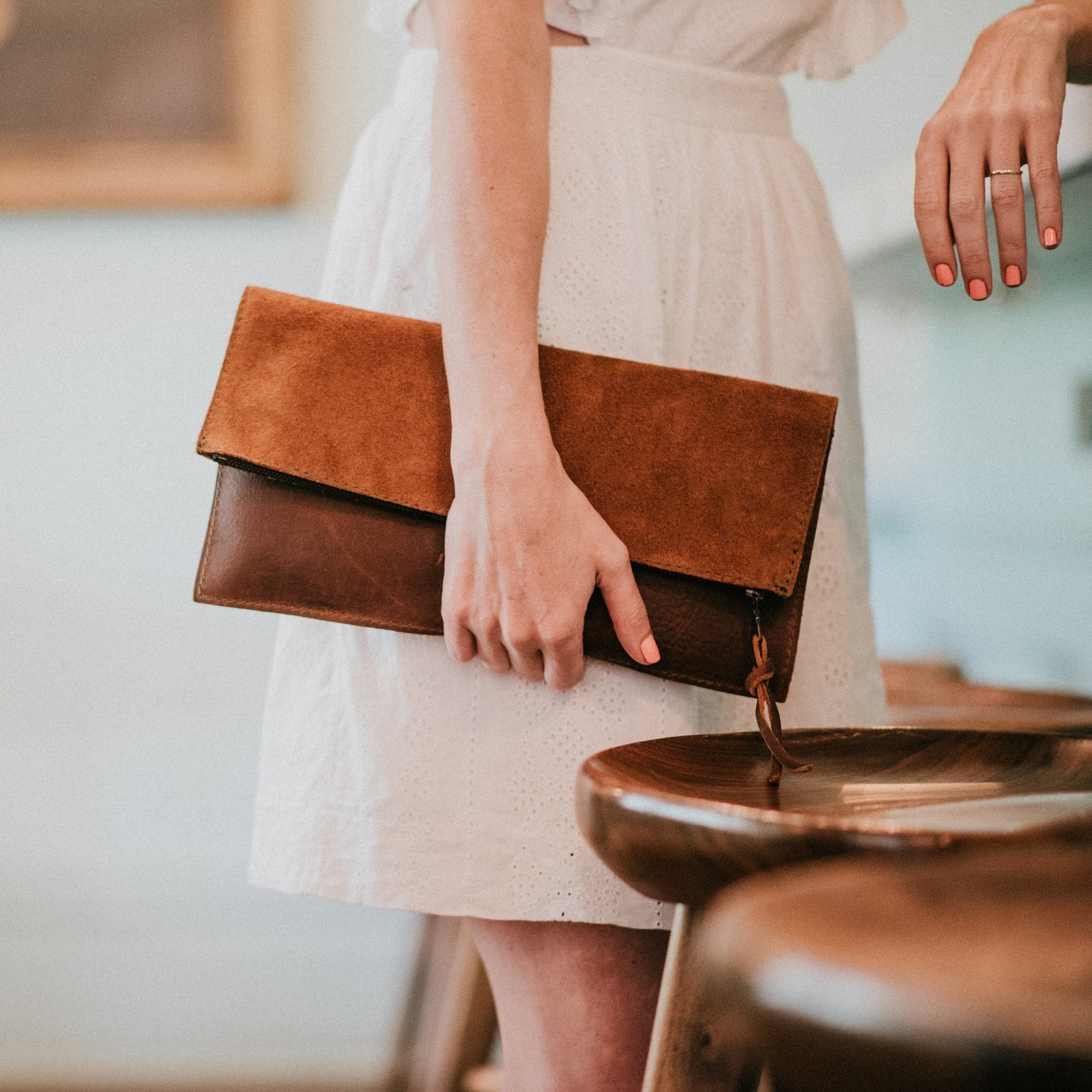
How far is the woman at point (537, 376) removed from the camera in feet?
1.61

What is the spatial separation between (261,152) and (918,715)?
129 cm

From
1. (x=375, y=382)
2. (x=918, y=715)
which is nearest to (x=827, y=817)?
(x=375, y=382)

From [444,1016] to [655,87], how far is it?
102 centimetres

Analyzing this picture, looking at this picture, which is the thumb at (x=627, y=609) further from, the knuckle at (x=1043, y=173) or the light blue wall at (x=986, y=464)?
the light blue wall at (x=986, y=464)

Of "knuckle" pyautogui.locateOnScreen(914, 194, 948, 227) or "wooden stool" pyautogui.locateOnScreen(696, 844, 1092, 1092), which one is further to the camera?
"knuckle" pyautogui.locateOnScreen(914, 194, 948, 227)

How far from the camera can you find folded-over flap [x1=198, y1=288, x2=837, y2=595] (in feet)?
1.65

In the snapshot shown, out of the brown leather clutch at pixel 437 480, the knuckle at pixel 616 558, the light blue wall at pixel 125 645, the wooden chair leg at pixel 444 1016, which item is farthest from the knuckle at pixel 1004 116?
the light blue wall at pixel 125 645

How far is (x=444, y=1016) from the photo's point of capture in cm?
125

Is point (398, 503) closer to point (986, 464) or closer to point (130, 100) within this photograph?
point (986, 464)

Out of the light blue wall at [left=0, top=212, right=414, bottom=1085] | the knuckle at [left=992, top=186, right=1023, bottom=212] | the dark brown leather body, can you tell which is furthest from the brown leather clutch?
the light blue wall at [left=0, top=212, right=414, bottom=1085]

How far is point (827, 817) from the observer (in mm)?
283

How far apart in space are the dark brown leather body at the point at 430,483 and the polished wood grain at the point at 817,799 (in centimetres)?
8

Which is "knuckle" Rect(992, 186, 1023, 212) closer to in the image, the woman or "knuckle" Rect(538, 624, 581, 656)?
the woman

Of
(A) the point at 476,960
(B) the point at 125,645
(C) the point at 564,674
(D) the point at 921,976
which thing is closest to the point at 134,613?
(B) the point at 125,645
